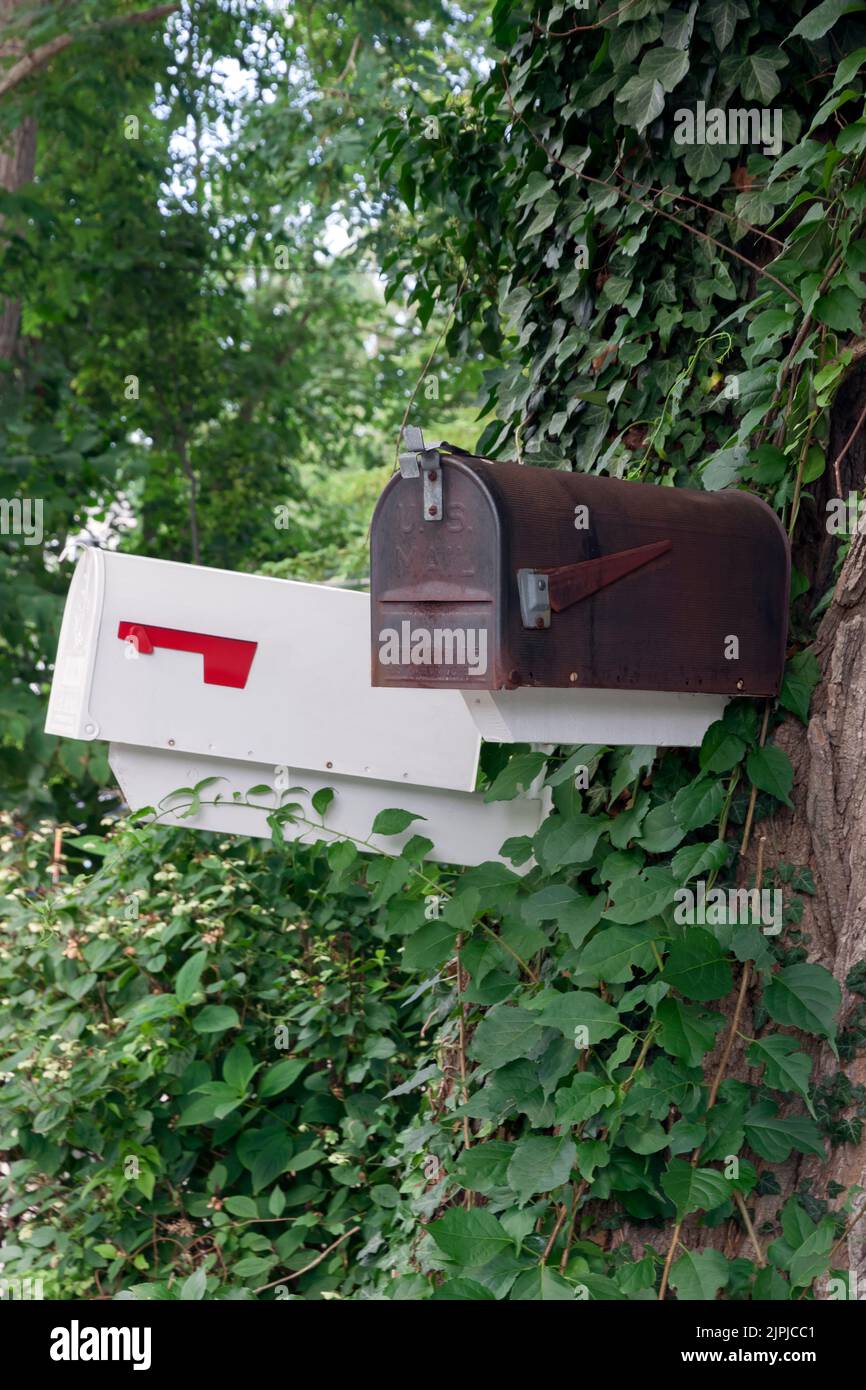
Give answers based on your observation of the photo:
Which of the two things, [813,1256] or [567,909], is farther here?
[567,909]

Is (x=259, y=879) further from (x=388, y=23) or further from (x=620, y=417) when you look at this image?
(x=388, y=23)

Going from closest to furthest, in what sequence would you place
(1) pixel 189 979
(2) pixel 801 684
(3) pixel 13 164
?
(2) pixel 801 684, (1) pixel 189 979, (3) pixel 13 164

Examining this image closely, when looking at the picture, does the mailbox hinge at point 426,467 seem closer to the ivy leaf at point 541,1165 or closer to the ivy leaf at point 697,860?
the ivy leaf at point 697,860

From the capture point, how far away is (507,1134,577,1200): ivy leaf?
180 centimetres

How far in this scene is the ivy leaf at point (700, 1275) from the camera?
65.6 inches

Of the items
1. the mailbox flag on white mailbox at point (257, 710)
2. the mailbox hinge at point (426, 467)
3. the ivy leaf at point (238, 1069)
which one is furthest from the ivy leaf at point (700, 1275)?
the ivy leaf at point (238, 1069)

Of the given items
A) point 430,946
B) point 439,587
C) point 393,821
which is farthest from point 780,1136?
point 439,587

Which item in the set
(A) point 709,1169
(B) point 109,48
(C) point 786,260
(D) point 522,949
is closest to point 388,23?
(B) point 109,48

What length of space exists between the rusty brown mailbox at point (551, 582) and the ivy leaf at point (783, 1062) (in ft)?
1.59

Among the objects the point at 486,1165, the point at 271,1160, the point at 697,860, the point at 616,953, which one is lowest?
the point at 271,1160

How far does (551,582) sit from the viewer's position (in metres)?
1.50

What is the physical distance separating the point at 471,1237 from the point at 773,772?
2.59 feet

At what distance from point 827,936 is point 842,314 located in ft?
2.91

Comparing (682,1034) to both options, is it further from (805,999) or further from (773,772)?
(773,772)
